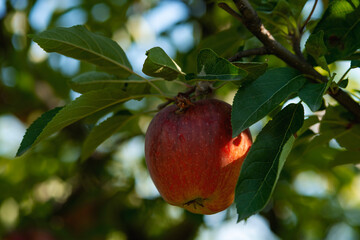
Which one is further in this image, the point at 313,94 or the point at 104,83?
the point at 104,83

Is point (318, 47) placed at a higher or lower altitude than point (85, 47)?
lower

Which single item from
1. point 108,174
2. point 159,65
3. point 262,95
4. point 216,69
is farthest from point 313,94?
point 108,174

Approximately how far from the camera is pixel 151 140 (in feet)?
3.78

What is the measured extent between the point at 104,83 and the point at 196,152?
15.8 inches

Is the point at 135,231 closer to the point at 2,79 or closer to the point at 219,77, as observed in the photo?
the point at 2,79

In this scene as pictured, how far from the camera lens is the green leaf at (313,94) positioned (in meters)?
A: 0.95

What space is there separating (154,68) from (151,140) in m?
0.21

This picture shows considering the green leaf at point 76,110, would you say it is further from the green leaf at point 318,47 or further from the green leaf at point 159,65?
the green leaf at point 318,47

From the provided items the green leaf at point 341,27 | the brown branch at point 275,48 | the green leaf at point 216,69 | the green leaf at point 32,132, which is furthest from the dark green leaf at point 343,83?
the green leaf at point 32,132

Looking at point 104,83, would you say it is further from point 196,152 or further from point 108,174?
point 108,174

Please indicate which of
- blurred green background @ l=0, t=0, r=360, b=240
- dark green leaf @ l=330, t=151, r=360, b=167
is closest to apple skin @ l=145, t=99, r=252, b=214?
dark green leaf @ l=330, t=151, r=360, b=167

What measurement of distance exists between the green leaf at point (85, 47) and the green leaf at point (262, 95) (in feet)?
1.22

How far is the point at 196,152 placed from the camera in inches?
42.8

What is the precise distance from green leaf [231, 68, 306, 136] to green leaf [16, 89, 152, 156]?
35cm
